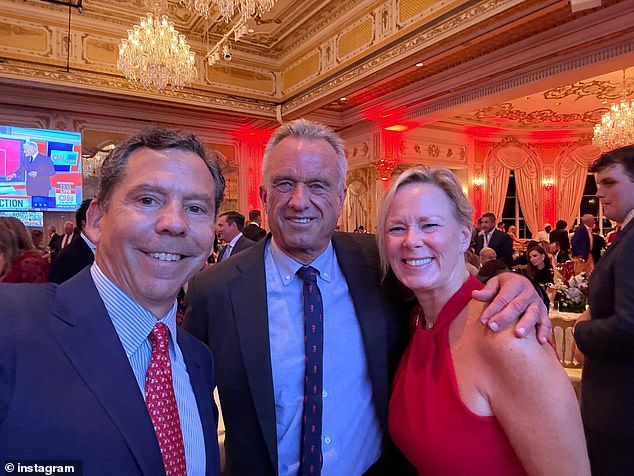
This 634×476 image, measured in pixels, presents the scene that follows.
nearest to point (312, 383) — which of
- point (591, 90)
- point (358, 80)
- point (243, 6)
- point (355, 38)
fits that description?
point (243, 6)

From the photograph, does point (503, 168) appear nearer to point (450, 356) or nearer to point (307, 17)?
point (307, 17)

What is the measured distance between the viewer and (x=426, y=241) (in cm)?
127

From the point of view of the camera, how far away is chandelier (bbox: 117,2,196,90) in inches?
221

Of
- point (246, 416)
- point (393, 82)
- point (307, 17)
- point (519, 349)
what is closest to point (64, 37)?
point (307, 17)

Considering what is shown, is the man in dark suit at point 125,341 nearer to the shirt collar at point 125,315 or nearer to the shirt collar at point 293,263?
the shirt collar at point 125,315

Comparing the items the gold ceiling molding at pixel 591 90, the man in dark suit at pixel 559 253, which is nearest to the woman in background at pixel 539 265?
the man in dark suit at pixel 559 253

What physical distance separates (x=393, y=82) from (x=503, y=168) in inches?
227

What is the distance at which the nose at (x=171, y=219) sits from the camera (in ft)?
3.09

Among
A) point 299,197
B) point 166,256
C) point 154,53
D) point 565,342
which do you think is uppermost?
point 154,53

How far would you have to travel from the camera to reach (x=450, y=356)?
1187 millimetres

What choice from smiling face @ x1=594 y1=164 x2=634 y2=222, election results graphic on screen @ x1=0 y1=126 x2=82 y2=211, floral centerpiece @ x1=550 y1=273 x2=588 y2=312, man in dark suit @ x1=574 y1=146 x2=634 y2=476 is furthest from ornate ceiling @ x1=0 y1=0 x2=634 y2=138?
man in dark suit @ x1=574 y1=146 x2=634 y2=476

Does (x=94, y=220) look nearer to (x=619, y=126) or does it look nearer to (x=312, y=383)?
(x=312, y=383)

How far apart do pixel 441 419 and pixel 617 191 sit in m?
1.54

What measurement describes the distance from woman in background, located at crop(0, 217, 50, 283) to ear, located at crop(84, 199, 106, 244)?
5.61 ft
